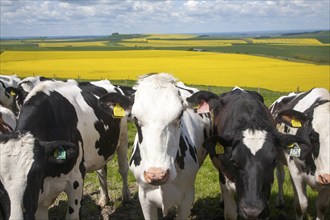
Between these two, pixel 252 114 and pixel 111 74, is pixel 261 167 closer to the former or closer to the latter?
pixel 252 114

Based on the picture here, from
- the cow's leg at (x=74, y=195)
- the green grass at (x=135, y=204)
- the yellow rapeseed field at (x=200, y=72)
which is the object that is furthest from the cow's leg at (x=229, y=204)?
the yellow rapeseed field at (x=200, y=72)

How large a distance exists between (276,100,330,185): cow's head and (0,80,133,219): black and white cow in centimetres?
274

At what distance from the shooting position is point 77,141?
4.62 metres

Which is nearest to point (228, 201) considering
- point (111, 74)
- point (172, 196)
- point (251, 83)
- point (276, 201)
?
point (172, 196)

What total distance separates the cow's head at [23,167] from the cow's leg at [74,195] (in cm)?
65

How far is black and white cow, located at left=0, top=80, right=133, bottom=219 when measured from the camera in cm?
341

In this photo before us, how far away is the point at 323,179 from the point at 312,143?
0.50 meters

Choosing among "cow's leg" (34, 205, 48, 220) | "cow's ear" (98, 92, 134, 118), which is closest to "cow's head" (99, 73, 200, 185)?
"cow's ear" (98, 92, 134, 118)

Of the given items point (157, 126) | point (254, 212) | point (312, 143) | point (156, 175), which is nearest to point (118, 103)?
point (157, 126)

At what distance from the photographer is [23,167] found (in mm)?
3449

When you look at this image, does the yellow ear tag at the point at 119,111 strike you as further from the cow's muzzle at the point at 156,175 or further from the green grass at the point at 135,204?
the green grass at the point at 135,204

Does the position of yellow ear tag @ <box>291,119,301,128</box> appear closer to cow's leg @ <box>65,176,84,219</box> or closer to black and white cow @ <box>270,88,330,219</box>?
black and white cow @ <box>270,88,330,219</box>

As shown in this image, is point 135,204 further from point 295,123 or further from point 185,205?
point 295,123

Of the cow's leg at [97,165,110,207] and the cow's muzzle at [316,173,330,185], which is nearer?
the cow's muzzle at [316,173,330,185]
